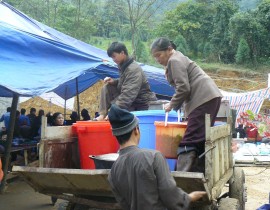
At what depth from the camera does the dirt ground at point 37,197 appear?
736 cm

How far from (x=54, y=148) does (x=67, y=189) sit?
0.53m

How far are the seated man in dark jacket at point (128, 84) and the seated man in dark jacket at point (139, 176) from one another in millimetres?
2218

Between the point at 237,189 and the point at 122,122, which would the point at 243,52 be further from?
the point at 122,122

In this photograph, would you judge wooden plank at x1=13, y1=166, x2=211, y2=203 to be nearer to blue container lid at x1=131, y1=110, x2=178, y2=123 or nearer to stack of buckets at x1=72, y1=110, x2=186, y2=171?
stack of buckets at x1=72, y1=110, x2=186, y2=171

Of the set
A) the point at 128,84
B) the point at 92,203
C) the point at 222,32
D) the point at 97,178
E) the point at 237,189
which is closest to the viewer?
the point at 97,178

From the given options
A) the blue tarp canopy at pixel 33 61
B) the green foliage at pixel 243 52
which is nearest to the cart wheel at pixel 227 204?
the blue tarp canopy at pixel 33 61

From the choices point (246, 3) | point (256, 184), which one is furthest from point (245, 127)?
point (246, 3)

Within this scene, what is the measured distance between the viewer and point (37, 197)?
8.09 m

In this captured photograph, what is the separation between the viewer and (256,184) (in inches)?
384

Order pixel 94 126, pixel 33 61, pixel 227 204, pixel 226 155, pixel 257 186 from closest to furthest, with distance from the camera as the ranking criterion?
pixel 227 204 → pixel 94 126 → pixel 226 155 → pixel 33 61 → pixel 257 186

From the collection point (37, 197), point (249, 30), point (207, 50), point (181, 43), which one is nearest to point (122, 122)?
point (37, 197)

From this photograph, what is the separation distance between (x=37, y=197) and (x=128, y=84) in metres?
4.05

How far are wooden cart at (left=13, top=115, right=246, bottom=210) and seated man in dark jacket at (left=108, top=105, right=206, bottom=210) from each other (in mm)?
652

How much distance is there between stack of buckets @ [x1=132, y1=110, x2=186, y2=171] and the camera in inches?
163
